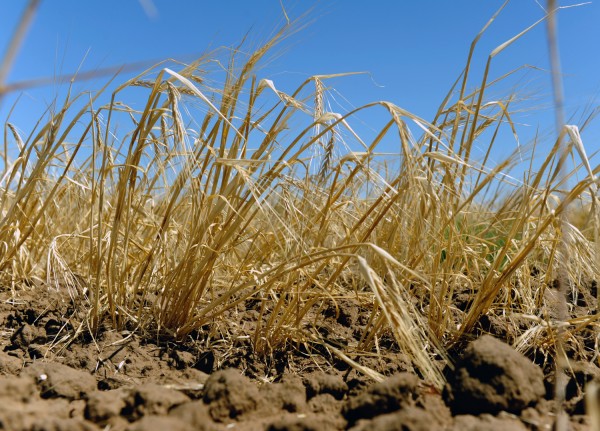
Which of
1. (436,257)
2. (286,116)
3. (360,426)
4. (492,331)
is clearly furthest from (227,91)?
(492,331)

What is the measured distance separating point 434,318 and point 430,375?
433 mm

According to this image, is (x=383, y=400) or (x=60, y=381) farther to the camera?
(x=60, y=381)

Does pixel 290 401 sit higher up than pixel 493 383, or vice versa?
pixel 493 383

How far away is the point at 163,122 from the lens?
2047 millimetres

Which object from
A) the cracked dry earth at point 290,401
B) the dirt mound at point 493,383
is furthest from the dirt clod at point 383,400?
the dirt mound at point 493,383

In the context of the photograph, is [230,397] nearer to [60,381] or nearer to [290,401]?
[290,401]

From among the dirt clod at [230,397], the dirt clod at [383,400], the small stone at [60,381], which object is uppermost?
the dirt clod at [383,400]

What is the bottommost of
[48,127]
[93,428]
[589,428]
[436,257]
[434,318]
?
[93,428]

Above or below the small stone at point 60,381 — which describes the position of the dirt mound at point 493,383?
above

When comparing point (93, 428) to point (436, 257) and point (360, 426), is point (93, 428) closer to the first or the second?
point (360, 426)

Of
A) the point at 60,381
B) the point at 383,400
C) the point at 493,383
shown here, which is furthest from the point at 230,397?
the point at 493,383

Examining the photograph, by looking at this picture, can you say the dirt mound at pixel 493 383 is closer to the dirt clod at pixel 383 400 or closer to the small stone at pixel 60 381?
the dirt clod at pixel 383 400

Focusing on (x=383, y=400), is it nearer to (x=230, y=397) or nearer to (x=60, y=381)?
(x=230, y=397)

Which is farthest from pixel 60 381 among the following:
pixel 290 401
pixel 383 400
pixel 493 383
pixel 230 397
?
pixel 493 383
